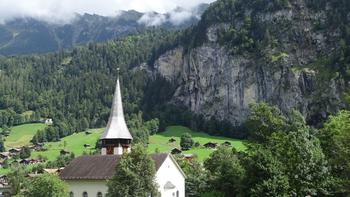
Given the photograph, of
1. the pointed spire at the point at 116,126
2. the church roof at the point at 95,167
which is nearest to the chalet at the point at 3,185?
the pointed spire at the point at 116,126

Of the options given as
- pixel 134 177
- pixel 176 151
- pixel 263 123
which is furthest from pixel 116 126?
pixel 176 151

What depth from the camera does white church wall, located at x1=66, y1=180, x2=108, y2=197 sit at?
82375 mm

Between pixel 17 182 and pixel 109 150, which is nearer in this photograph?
pixel 109 150

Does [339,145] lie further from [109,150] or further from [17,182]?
[17,182]

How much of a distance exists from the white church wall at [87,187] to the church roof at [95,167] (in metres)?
0.63

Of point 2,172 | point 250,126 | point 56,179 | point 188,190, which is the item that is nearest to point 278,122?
point 250,126

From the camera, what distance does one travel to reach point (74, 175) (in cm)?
8544

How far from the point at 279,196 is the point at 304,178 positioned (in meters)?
3.85

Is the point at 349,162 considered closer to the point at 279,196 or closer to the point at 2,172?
the point at 279,196

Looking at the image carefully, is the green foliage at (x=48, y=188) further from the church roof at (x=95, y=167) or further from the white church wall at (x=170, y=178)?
the white church wall at (x=170, y=178)

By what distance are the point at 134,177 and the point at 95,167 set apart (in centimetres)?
1941

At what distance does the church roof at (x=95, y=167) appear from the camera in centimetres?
8231

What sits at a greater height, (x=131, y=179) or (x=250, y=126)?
(x=250, y=126)

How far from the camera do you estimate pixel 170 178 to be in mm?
84062
